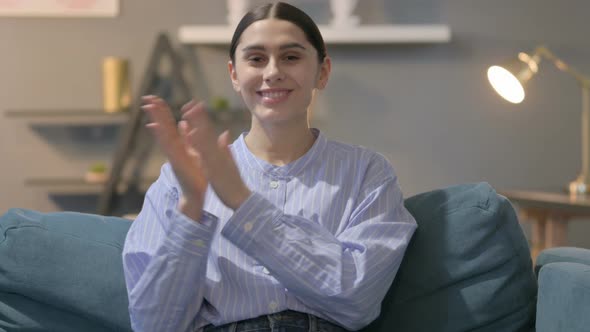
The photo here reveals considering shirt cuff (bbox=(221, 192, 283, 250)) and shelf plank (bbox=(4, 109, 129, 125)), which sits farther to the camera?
shelf plank (bbox=(4, 109, 129, 125))

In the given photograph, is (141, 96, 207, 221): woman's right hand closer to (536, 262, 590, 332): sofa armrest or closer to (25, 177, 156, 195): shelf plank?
(536, 262, 590, 332): sofa armrest

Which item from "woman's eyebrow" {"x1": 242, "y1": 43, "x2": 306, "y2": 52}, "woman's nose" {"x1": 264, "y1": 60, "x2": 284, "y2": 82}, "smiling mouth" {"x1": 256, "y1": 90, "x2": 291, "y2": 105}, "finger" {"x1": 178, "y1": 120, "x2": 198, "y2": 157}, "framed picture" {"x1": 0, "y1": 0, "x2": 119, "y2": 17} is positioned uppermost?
"woman's eyebrow" {"x1": 242, "y1": 43, "x2": 306, "y2": 52}

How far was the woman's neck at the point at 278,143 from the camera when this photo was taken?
1.64 metres

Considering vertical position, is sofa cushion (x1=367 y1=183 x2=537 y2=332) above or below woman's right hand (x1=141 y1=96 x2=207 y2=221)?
below

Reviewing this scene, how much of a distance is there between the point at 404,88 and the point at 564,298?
3.17m

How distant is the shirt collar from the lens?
1604 millimetres

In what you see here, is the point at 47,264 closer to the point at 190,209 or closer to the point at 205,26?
the point at 190,209

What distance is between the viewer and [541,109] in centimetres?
446

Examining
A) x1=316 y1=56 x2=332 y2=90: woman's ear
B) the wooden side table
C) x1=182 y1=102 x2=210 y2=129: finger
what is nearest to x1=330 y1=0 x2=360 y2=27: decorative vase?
the wooden side table

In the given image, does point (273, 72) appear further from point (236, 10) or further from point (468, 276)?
point (236, 10)

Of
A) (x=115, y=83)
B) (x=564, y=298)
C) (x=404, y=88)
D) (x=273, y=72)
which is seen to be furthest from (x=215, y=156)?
(x=404, y=88)

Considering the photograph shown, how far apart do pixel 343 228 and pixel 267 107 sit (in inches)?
10.6

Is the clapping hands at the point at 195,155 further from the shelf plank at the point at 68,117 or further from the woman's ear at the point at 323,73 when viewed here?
the shelf plank at the point at 68,117

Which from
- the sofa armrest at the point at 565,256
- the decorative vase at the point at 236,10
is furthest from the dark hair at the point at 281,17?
the decorative vase at the point at 236,10
